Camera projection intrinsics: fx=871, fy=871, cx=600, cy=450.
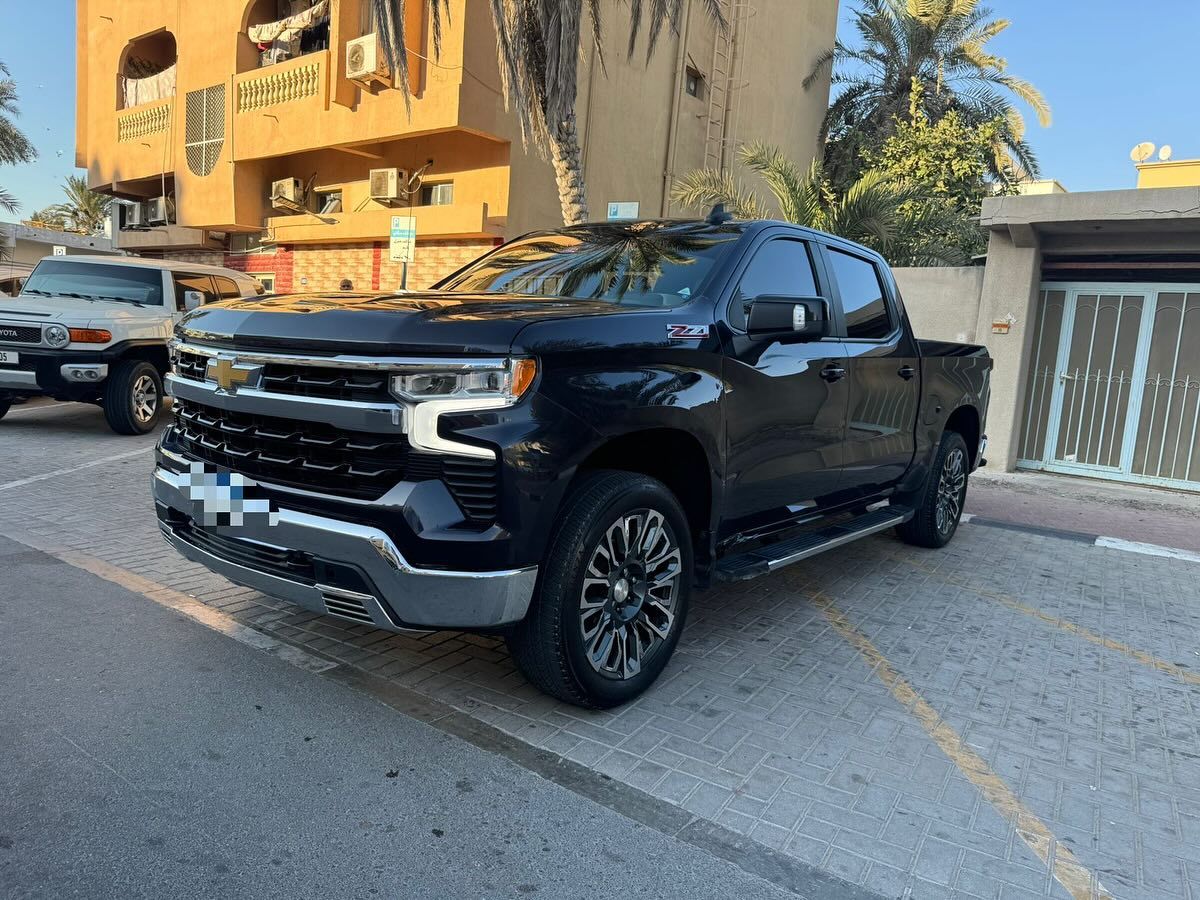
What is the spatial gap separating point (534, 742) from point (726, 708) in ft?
2.79

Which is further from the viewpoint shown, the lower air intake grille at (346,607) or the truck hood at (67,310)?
the truck hood at (67,310)

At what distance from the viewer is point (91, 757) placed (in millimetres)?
2840

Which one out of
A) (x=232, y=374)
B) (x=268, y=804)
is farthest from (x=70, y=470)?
(x=268, y=804)

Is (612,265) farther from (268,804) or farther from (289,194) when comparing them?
(289,194)

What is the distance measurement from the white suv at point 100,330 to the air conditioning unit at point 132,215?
52.5 ft

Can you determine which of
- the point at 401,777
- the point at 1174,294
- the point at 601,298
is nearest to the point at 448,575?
the point at 401,777

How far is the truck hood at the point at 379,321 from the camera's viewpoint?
2.88 m

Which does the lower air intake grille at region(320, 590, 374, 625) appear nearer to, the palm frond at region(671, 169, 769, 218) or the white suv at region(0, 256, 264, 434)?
the white suv at region(0, 256, 264, 434)

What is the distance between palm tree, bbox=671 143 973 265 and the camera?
40.9ft

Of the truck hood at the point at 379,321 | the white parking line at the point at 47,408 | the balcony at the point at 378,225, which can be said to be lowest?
the white parking line at the point at 47,408

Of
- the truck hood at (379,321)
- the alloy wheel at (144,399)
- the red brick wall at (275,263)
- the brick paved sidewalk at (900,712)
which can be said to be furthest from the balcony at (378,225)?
the truck hood at (379,321)

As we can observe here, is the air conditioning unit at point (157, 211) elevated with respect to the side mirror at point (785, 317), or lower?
elevated

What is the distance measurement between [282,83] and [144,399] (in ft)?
36.6

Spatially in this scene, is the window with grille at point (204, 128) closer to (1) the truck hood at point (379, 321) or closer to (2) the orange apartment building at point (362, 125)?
(2) the orange apartment building at point (362, 125)
